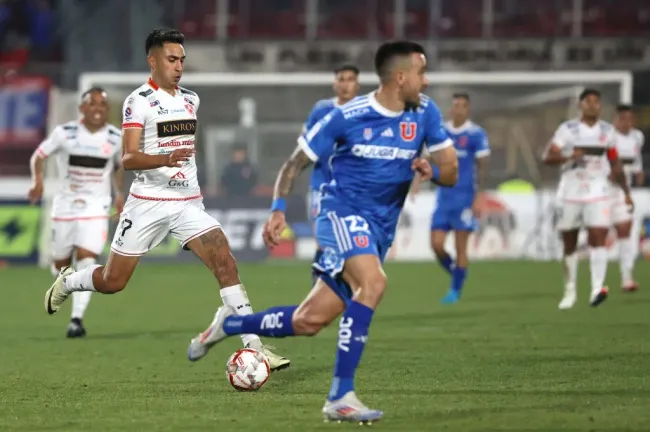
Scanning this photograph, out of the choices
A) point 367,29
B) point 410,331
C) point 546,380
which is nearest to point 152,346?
point 410,331

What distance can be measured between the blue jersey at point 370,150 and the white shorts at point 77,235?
588cm

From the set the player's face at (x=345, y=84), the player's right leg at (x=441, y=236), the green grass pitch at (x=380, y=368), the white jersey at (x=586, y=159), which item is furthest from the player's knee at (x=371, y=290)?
the player's right leg at (x=441, y=236)

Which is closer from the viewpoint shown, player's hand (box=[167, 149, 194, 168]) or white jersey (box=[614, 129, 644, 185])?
player's hand (box=[167, 149, 194, 168])

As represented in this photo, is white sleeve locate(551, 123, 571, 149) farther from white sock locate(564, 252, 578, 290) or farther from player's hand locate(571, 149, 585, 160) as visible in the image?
white sock locate(564, 252, 578, 290)

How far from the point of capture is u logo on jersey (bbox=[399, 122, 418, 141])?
768 cm

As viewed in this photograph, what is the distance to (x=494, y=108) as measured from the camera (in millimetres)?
25922

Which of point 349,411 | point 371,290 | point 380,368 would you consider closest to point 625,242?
point 380,368

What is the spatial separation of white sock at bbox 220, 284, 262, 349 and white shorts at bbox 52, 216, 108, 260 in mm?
4224

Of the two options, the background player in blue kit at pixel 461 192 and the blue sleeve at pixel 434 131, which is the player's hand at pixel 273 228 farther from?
the background player in blue kit at pixel 461 192

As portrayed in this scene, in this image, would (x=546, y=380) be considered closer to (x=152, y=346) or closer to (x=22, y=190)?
(x=152, y=346)

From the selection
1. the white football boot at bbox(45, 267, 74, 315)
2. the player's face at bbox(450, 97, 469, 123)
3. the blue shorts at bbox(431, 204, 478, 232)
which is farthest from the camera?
the player's face at bbox(450, 97, 469, 123)

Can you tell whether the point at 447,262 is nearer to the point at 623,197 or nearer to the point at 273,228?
the point at 623,197

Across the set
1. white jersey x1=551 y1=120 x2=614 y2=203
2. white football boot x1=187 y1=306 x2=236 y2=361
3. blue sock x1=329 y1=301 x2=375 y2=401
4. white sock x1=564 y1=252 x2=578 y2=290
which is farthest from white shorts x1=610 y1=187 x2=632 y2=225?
blue sock x1=329 y1=301 x2=375 y2=401

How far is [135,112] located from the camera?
370 inches
